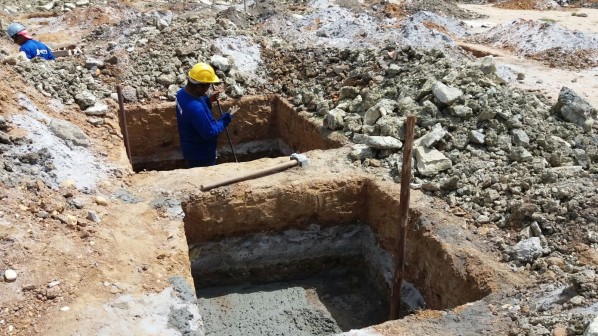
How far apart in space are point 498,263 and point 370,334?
1.40 metres

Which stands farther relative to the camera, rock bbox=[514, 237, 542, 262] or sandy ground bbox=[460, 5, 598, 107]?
sandy ground bbox=[460, 5, 598, 107]

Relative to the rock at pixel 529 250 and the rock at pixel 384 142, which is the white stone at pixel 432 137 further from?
the rock at pixel 529 250

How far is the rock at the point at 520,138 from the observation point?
5.93 metres

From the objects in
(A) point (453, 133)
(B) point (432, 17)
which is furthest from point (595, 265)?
(B) point (432, 17)

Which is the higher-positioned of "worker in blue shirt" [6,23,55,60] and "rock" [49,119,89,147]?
"worker in blue shirt" [6,23,55,60]

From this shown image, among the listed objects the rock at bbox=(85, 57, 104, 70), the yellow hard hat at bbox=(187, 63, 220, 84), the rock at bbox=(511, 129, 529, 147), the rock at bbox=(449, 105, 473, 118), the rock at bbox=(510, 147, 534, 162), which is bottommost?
the rock at bbox=(85, 57, 104, 70)

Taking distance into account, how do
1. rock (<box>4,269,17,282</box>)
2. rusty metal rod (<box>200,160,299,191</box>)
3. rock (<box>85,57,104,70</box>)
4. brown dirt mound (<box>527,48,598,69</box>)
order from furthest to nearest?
brown dirt mound (<box>527,48,598,69</box>) < rock (<box>85,57,104,70</box>) < rusty metal rod (<box>200,160,299,191</box>) < rock (<box>4,269,17,282</box>)

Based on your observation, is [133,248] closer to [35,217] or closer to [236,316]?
[35,217]

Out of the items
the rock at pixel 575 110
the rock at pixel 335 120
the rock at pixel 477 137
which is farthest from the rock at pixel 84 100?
the rock at pixel 575 110

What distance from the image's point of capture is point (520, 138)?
5.95 metres

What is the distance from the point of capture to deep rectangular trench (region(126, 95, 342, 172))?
328 inches

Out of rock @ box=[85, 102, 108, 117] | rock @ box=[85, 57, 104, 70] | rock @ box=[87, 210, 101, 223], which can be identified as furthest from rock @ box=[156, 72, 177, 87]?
rock @ box=[87, 210, 101, 223]

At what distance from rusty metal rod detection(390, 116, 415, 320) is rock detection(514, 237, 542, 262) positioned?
978 mm

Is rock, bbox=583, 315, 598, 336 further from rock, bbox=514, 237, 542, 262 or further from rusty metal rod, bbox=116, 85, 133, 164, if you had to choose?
rusty metal rod, bbox=116, 85, 133, 164
